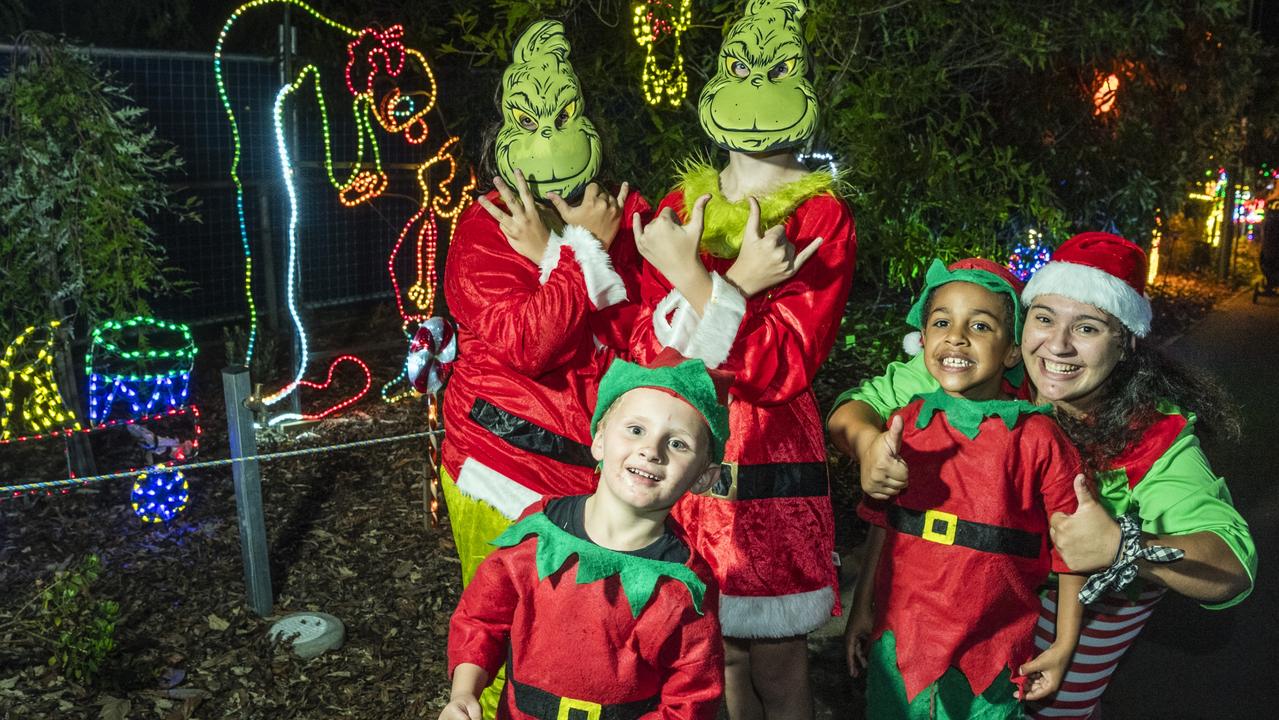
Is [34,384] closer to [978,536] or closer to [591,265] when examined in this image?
[591,265]

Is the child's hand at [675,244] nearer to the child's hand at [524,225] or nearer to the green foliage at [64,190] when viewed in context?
the child's hand at [524,225]

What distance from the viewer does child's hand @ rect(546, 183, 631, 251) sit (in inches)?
102

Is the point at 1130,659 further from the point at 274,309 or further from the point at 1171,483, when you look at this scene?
the point at 274,309

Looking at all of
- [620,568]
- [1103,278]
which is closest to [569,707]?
[620,568]

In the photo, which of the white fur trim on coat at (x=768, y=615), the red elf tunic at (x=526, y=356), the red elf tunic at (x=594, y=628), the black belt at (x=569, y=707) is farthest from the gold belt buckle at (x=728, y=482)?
the black belt at (x=569, y=707)

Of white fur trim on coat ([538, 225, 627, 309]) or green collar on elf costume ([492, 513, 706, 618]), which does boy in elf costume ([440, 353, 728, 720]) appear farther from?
white fur trim on coat ([538, 225, 627, 309])

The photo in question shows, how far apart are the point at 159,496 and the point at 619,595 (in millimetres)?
3348

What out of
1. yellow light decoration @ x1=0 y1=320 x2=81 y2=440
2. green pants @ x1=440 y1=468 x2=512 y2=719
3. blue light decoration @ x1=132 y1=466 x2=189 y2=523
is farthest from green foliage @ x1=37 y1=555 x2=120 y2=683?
green pants @ x1=440 y1=468 x2=512 y2=719

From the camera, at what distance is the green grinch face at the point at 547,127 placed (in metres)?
2.65

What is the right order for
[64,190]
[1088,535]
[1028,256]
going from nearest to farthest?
[1088,535], [64,190], [1028,256]

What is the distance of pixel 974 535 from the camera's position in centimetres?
229

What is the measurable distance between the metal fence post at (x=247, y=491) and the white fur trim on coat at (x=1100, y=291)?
254 centimetres

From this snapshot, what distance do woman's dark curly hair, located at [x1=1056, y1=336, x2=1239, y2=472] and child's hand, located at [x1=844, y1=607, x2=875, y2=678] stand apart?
0.60m

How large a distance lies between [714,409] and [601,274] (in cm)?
58
